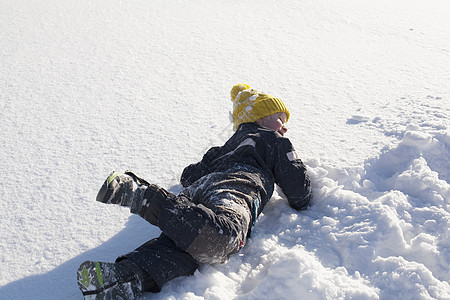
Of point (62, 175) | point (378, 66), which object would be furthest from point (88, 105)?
point (378, 66)

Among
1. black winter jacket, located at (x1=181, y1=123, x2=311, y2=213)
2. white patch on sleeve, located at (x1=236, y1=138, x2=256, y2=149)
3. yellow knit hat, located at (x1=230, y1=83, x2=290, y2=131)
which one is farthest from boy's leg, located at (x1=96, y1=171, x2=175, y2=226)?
yellow knit hat, located at (x1=230, y1=83, x2=290, y2=131)

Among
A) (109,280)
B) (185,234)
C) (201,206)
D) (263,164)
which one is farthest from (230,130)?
(109,280)

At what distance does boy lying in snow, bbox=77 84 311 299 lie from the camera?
156 centimetres

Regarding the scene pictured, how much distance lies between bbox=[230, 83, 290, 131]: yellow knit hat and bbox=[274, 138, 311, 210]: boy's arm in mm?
317

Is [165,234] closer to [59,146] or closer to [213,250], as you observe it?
[213,250]

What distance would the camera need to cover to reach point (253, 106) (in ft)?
7.93

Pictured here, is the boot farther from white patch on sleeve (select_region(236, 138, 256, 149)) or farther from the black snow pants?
white patch on sleeve (select_region(236, 138, 256, 149))

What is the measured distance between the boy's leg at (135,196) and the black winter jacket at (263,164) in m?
0.43

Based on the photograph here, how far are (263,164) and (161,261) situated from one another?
0.71 meters

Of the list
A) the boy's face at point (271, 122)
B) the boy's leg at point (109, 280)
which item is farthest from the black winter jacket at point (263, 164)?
the boy's leg at point (109, 280)

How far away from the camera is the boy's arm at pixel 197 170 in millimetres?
2230

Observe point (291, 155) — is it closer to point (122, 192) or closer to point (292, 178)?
point (292, 178)

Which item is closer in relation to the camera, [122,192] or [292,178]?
[122,192]

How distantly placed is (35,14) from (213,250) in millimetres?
3664
